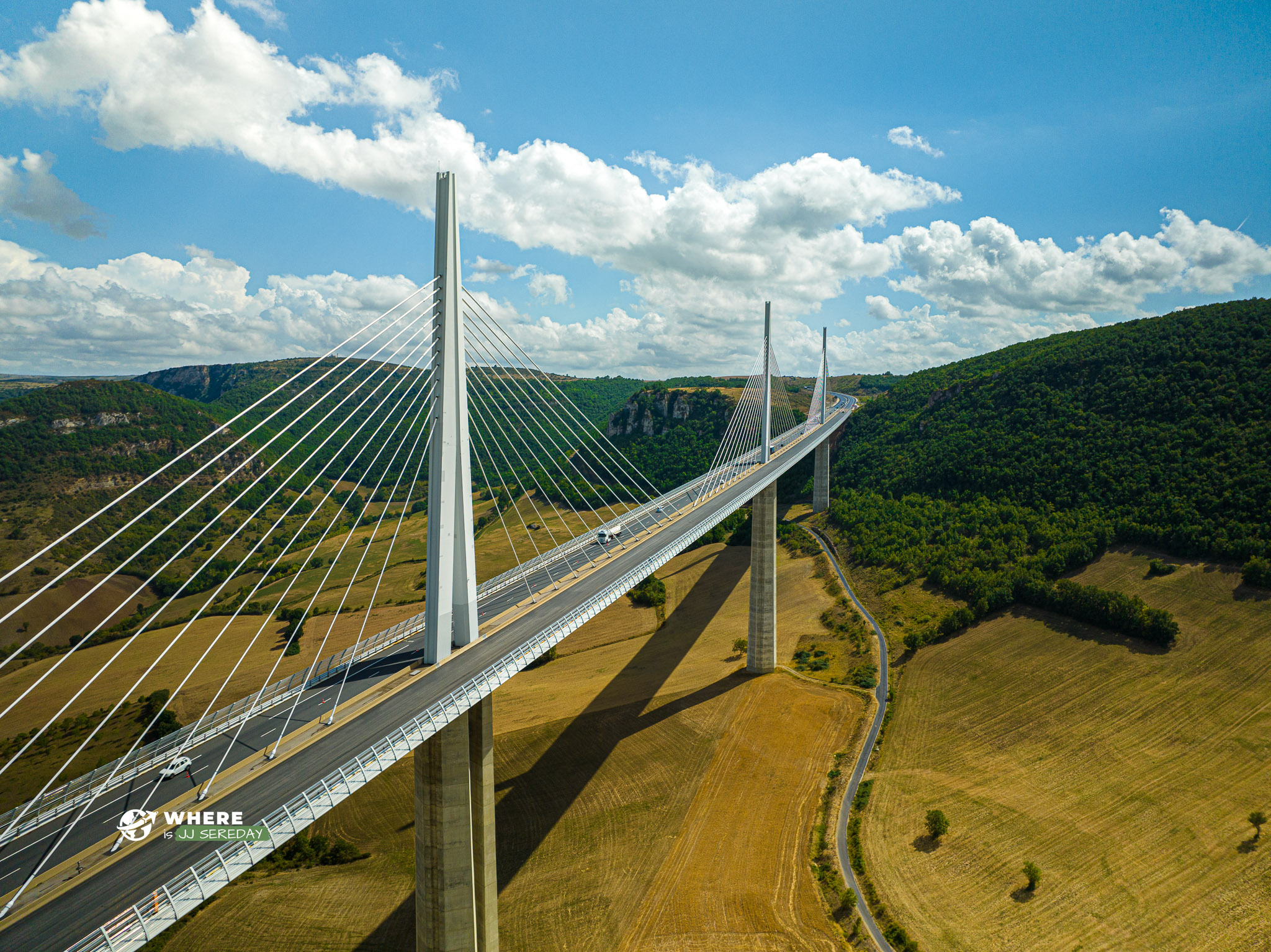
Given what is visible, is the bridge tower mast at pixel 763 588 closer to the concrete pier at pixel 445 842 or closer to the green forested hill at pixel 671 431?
the concrete pier at pixel 445 842

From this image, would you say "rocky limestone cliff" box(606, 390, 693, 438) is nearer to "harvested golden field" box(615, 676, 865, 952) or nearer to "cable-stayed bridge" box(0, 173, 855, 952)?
"cable-stayed bridge" box(0, 173, 855, 952)

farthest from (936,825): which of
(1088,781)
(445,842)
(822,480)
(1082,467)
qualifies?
(822,480)

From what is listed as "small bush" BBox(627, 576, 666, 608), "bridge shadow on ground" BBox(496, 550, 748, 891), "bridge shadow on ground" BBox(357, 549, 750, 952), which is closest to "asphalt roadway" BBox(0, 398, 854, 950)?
"bridge shadow on ground" BBox(357, 549, 750, 952)

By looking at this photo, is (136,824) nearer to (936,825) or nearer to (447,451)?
(447,451)

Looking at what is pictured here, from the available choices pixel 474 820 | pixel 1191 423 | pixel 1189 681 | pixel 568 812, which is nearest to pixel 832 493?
pixel 1191 423

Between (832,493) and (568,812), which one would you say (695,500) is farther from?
(832,493)

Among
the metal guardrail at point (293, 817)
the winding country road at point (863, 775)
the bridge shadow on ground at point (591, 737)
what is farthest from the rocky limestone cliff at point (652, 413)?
the metal guardrail at point (293, 817)

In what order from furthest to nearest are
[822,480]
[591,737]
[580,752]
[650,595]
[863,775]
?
[822,480]
[650,595]
[591,737]
[580,752]
[863,775]
